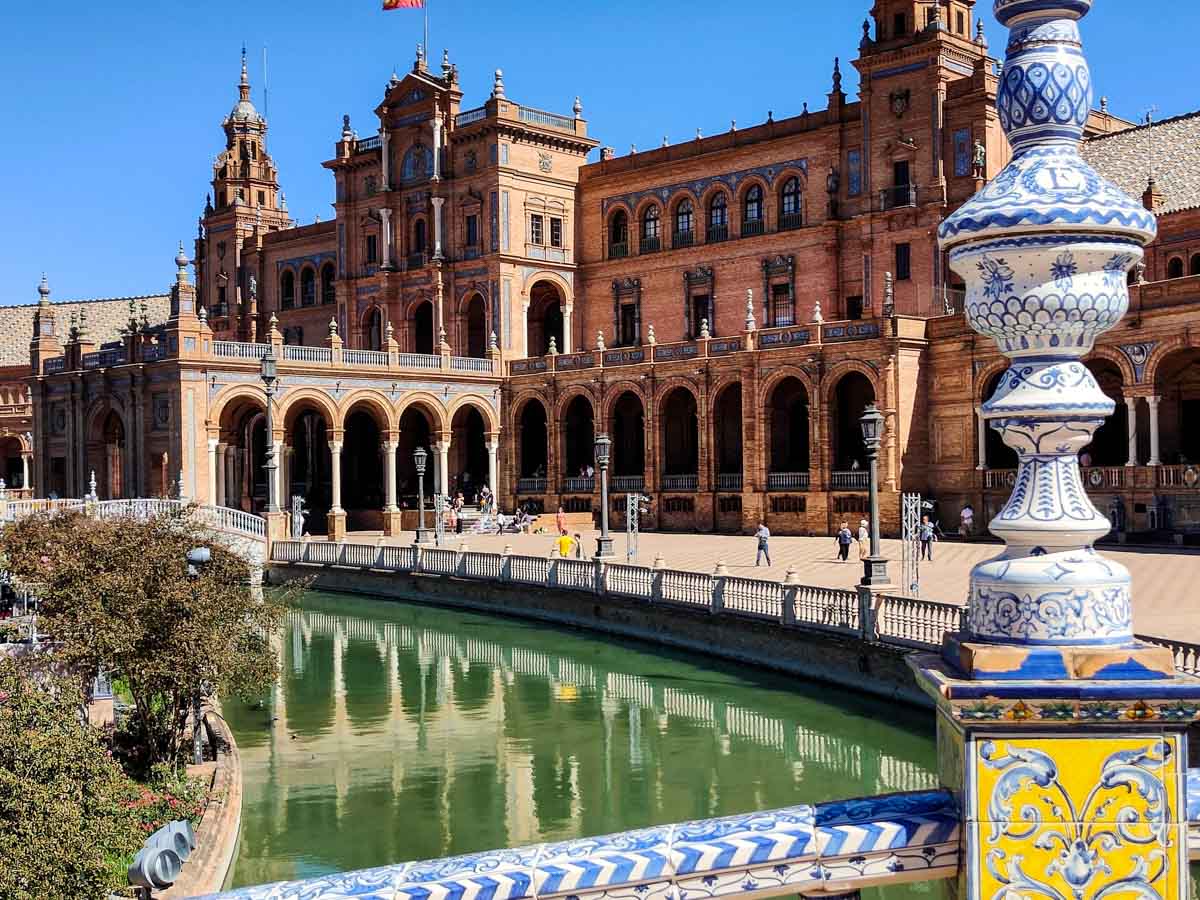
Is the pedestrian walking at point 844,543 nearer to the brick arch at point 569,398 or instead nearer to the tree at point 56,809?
the brick arch at point 569,398

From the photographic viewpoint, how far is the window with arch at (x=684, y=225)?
51.9 m

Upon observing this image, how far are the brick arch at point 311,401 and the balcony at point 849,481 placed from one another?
1947 centimetres

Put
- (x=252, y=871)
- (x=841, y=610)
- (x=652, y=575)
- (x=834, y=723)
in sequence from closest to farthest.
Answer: (x=252, y=871), (x=834, y=723), (x=841, y=610), (x=652, y=575)

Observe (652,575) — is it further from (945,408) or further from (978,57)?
(978,57)

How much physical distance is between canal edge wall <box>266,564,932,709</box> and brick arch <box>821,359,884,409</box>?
562 inches

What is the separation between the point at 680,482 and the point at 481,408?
10.3 meters

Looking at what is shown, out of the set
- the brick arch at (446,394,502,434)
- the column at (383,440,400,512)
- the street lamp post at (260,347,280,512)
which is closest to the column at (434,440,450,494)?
the brick arch at (446,394,502,434)

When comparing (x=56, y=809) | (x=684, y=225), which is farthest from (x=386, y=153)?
(x=56, y=809)

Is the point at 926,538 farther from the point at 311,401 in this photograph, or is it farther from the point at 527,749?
the point at 311,401

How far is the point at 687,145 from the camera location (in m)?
51.8

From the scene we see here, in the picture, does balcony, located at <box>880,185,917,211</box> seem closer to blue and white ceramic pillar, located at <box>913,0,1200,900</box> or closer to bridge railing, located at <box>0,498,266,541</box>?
bridge railing, located at <box>0,498,266,541</box>

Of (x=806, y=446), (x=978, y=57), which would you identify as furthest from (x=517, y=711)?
(x=978, y=57)

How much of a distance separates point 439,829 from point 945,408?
92.9 feet

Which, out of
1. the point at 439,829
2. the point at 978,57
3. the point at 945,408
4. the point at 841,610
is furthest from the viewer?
the point at 978,57
